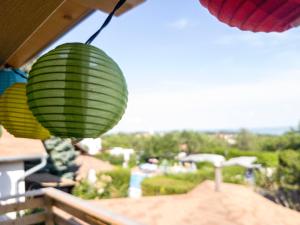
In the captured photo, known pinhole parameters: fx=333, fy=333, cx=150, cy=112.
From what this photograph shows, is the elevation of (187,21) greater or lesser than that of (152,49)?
greater

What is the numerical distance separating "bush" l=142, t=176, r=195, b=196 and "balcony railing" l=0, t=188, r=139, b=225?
7.47 m

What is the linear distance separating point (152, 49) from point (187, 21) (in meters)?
6.20

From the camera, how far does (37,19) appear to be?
1.05 metres

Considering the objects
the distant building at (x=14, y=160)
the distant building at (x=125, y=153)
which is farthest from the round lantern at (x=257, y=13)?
the distant building at (x=125, y=153)

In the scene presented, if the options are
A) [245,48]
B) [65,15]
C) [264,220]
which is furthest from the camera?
[245,48]

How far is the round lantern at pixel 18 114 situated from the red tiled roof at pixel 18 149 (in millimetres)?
2929

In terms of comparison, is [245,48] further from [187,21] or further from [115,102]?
[115,102]

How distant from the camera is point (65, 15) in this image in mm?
1211

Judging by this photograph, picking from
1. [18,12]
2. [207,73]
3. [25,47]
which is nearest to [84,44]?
[18,12]

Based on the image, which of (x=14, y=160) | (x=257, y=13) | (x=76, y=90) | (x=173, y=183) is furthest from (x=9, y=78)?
(x=173, y=183)

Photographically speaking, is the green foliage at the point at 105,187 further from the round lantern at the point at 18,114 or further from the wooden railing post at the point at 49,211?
the round lantern at the point at 18,114

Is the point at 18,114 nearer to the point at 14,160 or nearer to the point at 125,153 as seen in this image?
the point at 14,160

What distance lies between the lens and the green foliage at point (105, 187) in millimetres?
7957

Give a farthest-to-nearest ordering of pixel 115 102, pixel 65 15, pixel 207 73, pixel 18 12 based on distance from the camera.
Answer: pixel 207 73 → pixel 65 15 → pixel 18 12 → pixel 115 102
